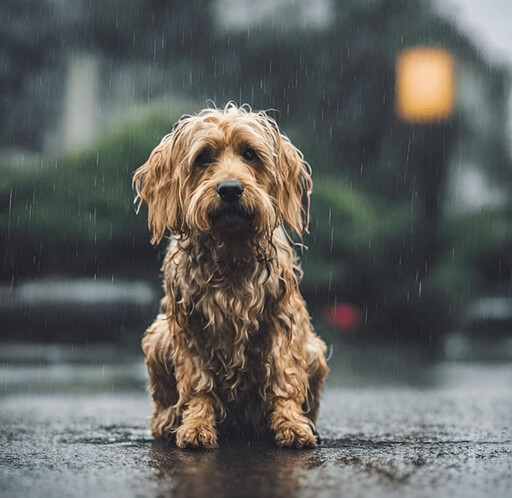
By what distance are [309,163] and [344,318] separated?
4.67m

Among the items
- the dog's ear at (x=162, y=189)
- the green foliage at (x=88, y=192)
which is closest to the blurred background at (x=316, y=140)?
the green foliage at (x=88, y=192)

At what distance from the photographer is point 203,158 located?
5.69 m

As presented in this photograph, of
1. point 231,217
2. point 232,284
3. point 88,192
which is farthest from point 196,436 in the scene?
point 88,192

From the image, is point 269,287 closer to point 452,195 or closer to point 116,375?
point 116,375

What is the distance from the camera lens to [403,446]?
5.72 meters

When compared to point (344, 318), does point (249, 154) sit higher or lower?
higher

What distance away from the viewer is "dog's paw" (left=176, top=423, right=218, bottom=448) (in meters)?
5.48

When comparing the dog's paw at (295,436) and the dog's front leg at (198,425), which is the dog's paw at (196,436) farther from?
the dog's paw at (295,436)

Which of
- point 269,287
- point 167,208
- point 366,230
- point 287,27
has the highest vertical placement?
point 287,27

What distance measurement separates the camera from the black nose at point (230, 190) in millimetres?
5383

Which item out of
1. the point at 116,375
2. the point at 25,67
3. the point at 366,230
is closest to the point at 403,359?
the point at 116,375

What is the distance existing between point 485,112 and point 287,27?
18.8 ft

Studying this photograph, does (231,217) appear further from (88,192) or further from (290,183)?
(88,192)

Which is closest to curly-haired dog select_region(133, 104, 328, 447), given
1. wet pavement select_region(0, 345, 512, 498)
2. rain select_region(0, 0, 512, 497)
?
wet pavement select_region(0, 345, 512, 498)
